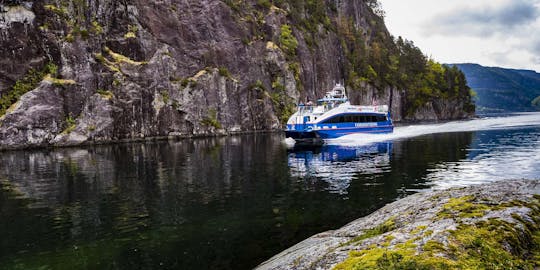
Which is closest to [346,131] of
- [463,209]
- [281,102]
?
[281,102]

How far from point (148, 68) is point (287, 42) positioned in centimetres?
4574

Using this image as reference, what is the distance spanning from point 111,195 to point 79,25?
61206 mm

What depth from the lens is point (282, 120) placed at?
321 feet

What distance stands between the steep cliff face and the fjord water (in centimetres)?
3186

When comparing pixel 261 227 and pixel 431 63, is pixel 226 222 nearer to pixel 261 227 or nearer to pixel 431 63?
pixel 261 227

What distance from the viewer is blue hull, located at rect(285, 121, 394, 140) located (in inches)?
2048

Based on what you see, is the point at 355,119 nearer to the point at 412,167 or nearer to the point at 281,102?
the point at 412,167

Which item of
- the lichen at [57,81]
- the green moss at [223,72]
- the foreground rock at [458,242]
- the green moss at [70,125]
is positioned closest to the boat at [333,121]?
the green moss at [223,72]

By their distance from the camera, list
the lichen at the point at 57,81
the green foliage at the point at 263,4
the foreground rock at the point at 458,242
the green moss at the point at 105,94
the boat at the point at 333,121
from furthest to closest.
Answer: the green foliage at the point at 263,4 < the green moss at the point at 105,94 < the lichen at the point at 57,81 < the boat at the point at 333,121 < the foreground rock at the point at 458,242

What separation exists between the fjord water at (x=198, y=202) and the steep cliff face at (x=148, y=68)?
31862mm

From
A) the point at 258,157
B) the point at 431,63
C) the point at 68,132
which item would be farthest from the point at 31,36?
the point at 431,63

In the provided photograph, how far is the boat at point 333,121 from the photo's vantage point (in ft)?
174

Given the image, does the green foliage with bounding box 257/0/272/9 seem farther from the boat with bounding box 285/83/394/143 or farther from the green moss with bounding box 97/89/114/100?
the green moss with bounding box 97/89/114/100

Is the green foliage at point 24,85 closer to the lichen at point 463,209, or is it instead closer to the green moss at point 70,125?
the green moss at point 70,125
